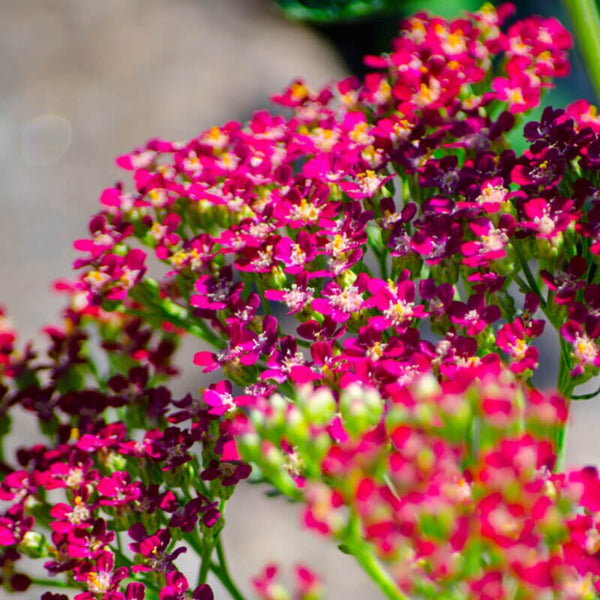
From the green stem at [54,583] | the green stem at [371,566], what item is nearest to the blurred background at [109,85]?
the green stem at [54,583]

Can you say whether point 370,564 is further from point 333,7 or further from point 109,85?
point 109,85

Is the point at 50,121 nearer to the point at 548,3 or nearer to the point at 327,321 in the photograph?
the point at 548,3

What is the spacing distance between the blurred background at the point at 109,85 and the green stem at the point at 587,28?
190 centimetres

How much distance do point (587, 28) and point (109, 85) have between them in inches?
107

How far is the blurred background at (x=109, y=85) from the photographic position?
3205 mm

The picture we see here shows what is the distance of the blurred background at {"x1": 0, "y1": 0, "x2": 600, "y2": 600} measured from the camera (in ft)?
10.5

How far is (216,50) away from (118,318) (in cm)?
258

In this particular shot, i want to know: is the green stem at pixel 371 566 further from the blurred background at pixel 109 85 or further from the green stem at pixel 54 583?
the blurred background at pixel 109 85

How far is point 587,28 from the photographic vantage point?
1203 millimetres

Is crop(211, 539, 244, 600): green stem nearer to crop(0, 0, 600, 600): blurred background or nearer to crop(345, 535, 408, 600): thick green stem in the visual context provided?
crop(345, 535, 408, 600): thick green stem

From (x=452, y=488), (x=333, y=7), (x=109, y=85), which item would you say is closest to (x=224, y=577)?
(x=452, y=488)

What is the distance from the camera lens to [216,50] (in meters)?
3.75

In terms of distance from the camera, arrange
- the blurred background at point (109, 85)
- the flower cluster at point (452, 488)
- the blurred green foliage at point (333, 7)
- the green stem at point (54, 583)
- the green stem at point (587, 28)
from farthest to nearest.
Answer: the blurred background at point (109, 85), the blurred green foliage at point (333, 7), the green stem at point (587, 28), the green stem at point (54, 583), the flower cluster at point (452, 488)

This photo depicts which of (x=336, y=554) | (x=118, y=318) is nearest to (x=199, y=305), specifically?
(x=118, y=318)
